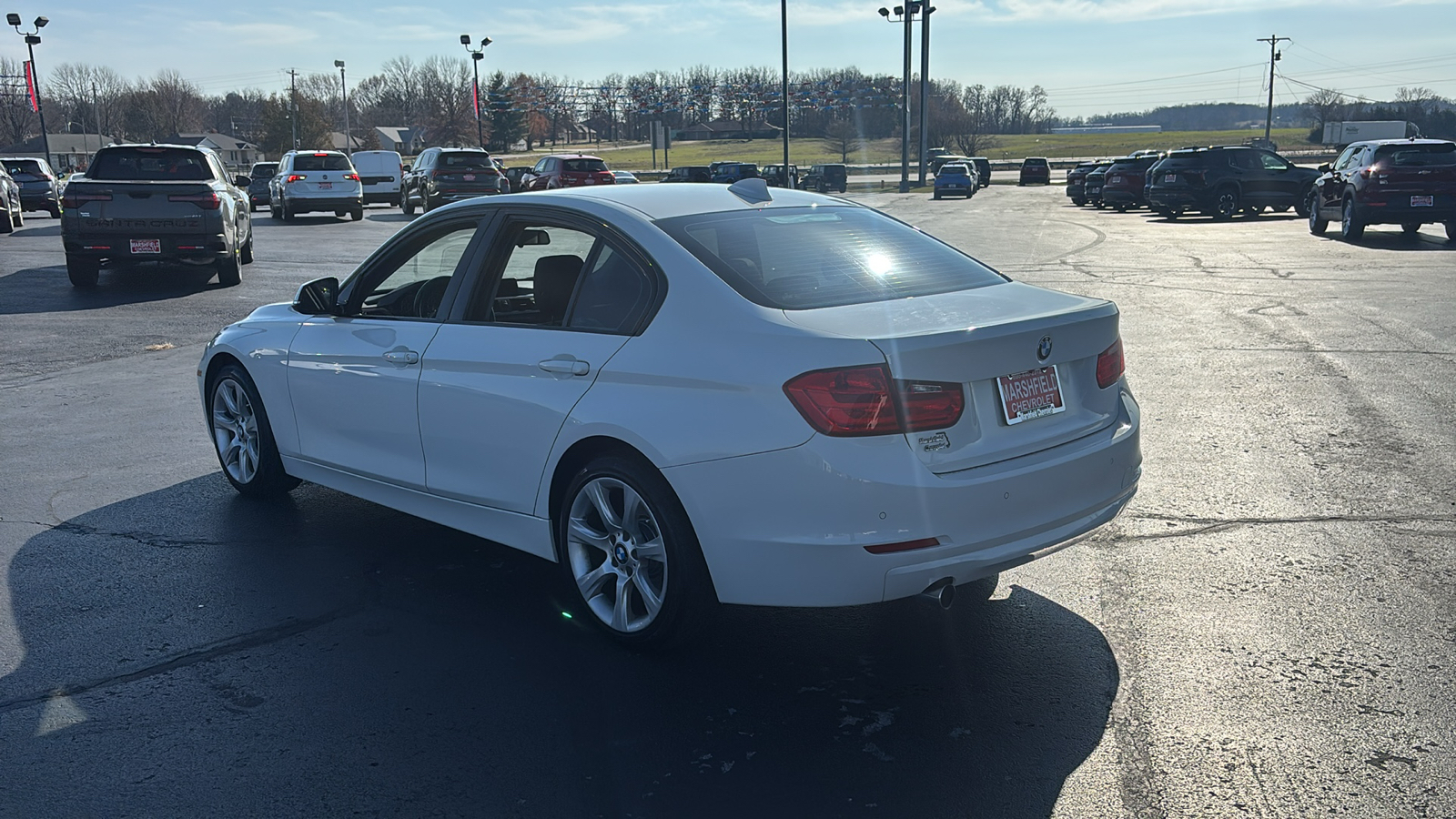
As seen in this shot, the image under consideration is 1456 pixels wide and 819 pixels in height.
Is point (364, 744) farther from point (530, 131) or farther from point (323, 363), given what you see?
point (530, 131)

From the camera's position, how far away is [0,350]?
439 inches

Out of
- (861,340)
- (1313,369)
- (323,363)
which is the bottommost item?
(1313,369)

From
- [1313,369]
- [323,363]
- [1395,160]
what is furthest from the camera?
[1395,160]

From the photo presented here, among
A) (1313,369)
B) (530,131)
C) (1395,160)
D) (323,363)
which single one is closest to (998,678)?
(323,363)

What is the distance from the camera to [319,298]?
5.45 metres

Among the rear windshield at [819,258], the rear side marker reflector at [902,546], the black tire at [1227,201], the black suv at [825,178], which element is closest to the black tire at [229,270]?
the rear windshield at [819,258]

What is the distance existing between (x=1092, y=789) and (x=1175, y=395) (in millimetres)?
5704

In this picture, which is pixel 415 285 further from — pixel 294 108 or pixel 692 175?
pixel 294 108

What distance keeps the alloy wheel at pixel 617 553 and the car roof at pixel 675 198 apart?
1.06 m

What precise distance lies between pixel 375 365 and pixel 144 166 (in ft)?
41.5

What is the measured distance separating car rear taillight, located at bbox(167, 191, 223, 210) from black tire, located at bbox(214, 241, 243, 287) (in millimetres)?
958

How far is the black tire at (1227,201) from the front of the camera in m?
29.4

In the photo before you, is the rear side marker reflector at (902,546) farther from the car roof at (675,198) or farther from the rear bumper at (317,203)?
the rear bumper at (317,203)

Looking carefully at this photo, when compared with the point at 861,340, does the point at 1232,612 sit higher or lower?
lower
